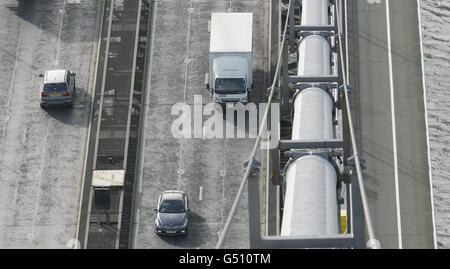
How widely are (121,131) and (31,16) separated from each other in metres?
12.7

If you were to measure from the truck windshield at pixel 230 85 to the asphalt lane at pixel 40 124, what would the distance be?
918 cm

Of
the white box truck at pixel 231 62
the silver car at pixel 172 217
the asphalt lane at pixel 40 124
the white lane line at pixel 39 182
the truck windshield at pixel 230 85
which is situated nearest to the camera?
the silver car at pixel 172 217

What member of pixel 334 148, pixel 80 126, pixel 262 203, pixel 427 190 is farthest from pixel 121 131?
pixel 334 148

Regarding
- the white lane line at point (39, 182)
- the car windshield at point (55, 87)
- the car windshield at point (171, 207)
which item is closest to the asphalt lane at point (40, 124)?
the white lane line at point (39, 182)

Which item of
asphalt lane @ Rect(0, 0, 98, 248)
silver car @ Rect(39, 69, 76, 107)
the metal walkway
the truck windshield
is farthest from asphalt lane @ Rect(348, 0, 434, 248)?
silver car @ Rect(39, 69, 76, 107)

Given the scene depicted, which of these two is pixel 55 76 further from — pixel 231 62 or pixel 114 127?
pixel 231 62

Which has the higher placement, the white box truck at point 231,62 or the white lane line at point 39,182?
the white box truck at point 231,62

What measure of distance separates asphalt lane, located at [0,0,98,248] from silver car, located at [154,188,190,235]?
5.70 meters

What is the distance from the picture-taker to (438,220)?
163ft

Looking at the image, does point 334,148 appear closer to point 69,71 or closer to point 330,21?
point 330,21

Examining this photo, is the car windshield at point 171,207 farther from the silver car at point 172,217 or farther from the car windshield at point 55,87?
the car windshield at point 55,87

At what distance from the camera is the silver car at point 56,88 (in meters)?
54.9

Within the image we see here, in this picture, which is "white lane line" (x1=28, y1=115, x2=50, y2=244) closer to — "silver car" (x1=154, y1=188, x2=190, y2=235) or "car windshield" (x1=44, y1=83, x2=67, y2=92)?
"car windshield" (x1=44, y1=83, x2=67, y2=92)

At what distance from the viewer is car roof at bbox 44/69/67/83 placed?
54.9 m
